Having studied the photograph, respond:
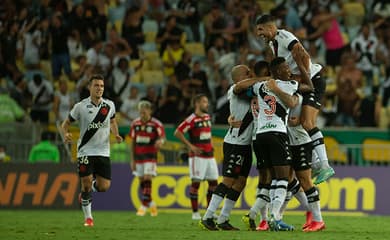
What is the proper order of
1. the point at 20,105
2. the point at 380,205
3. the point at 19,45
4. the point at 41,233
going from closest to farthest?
1. the point at 41,233
2. the point at 380,205
3. the point at 20,105
4. the point at 19,45

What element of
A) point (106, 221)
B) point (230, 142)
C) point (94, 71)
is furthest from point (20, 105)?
point (230, 142)

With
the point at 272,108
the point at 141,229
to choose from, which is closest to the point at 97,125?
the point at 141,229

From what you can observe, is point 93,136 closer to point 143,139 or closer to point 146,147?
point 143,139

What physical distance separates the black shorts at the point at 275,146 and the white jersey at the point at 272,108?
72mm

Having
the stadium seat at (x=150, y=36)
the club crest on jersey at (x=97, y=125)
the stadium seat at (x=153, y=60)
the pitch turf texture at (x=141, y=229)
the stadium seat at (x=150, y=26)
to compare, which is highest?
the stadium seat at (x=150, y=26)

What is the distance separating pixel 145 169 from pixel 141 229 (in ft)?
23.5

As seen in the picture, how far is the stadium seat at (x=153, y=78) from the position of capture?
28842mm

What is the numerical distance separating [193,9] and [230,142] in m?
14.0

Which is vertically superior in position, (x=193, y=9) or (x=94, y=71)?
(x=193, y=9)

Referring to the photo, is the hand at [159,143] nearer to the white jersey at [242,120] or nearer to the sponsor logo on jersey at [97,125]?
the sponsor logo on jersey at [97,125]

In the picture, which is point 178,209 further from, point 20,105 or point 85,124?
point 85,124

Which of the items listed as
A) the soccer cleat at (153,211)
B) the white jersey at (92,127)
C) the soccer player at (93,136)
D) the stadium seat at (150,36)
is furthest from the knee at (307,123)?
the stadium seat at (150,36)

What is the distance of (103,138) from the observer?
736 inches

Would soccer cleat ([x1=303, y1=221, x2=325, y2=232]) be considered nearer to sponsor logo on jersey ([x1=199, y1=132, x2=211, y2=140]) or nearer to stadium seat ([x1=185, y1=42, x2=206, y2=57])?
sponsor logo on jersey ([x1=199, y1=132, x2=211, y2=140])
